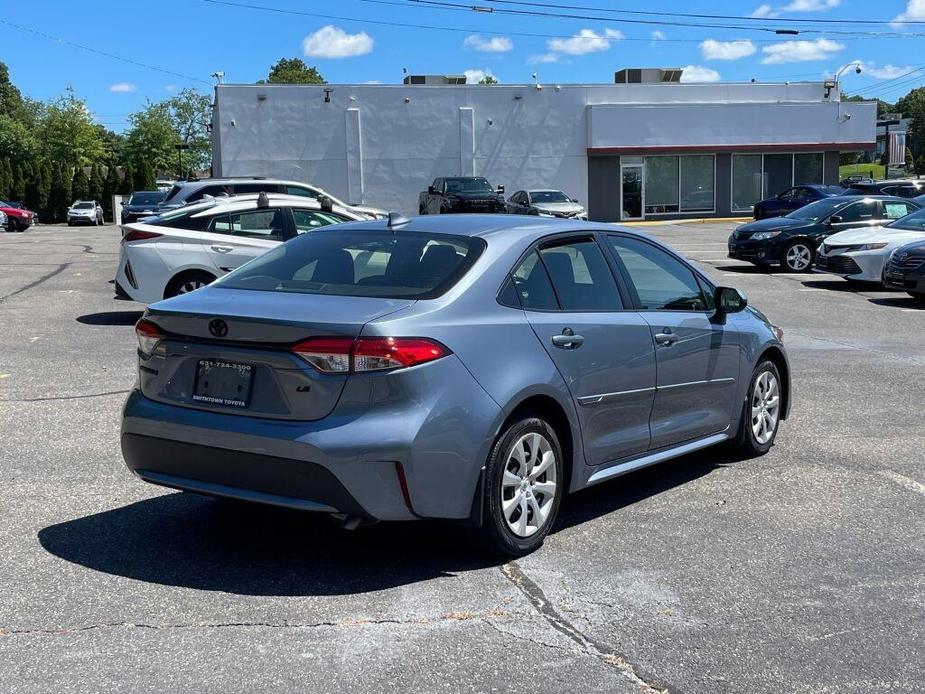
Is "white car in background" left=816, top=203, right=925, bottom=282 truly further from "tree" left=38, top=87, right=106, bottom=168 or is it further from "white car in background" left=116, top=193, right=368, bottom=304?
"tree" left=38, top=87, right=106, bottom=168

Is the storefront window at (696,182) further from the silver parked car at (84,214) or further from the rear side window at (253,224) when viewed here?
the rear side window at (253,224)

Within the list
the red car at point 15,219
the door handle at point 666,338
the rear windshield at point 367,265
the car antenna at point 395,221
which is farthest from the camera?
the red car at point 15,219

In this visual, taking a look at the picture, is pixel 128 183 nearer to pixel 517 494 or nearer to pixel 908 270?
pixel 908 270

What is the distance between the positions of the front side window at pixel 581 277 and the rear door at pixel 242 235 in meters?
8.04

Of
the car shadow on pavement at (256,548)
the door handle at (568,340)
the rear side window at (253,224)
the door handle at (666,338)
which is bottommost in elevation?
the car shadow on pavement at (256,548)

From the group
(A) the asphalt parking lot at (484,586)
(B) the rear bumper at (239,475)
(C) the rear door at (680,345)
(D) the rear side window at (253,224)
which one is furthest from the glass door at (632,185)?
(B) the rear bumper at (239,475)

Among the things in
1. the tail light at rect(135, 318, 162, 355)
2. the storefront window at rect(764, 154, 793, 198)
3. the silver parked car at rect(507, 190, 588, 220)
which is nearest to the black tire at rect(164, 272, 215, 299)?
the tail light at rect(135, 318, 162, 355)

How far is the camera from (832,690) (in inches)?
151

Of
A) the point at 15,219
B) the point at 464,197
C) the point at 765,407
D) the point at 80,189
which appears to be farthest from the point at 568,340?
the point at 80,189

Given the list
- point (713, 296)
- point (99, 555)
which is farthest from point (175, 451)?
point (713, 296)

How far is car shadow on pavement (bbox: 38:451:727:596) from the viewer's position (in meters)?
4.81

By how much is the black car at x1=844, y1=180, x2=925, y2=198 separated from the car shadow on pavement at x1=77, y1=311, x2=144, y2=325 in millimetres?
24425

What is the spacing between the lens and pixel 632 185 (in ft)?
153

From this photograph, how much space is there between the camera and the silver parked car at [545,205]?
33.8 m
